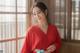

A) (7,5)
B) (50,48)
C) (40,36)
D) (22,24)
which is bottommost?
(50,48)

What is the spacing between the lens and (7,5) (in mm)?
1759

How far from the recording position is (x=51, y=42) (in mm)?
1728

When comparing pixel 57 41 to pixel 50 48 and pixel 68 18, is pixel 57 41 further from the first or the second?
pixel 68 18

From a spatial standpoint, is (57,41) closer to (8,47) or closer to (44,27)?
(44,27)

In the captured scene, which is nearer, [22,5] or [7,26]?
[7,26]

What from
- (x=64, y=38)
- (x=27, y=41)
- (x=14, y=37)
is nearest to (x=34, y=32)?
(x=27, y=41)

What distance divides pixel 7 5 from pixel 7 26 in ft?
0.63

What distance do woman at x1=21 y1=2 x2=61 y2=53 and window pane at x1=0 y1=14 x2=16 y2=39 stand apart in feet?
0.59

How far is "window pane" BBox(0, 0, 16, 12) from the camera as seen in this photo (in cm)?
170

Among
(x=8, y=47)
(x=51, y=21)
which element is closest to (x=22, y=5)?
(x=51, y=21)

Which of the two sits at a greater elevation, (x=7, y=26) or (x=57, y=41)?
(x=7, y=26)

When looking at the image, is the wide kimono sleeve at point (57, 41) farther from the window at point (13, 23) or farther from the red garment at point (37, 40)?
the window at point (13, 23)

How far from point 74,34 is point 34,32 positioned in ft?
1.32

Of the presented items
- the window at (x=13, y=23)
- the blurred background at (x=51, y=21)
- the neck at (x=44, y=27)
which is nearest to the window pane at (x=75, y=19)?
the blurred background at (x=51, y=21)
